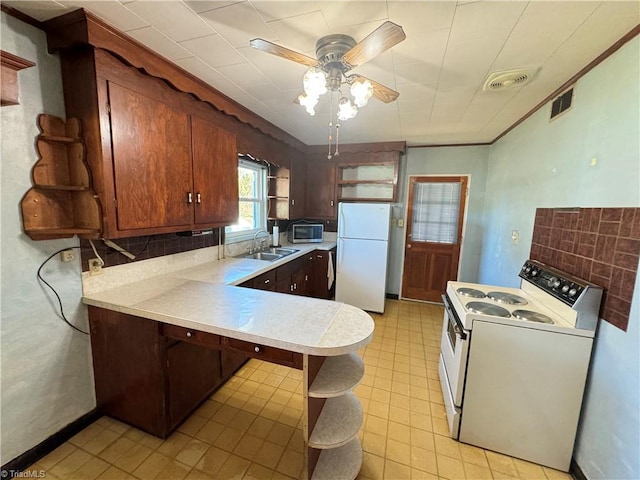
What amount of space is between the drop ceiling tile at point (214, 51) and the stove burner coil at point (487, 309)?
2.17m

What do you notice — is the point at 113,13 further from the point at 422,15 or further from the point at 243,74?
the point at 422,15

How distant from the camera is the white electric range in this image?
4.73 ft

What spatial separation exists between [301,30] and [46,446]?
2.75 meters

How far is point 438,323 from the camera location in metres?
3.39

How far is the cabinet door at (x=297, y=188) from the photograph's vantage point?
365cm

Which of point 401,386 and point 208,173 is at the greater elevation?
point 208,173

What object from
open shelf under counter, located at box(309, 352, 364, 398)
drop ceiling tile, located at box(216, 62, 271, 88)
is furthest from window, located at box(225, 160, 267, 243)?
open shelf under counter, located at box(309, 352, 364, 398)

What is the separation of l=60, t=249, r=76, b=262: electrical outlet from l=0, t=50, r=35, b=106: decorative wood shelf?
78cm

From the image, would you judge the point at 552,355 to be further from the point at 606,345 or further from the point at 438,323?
the point at 438,323

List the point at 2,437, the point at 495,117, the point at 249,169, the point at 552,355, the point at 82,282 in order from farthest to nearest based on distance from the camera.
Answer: the point at 249,169, the point at 495,117, the point at 82,282, the point at 552,355, the point at 2,437

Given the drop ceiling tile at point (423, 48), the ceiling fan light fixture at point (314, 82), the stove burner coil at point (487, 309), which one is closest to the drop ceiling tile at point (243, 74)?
the ceiling fan light fixture at point (314, 82)

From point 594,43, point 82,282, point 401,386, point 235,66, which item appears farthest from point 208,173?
point 594,43

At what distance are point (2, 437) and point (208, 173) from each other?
190 centimetres

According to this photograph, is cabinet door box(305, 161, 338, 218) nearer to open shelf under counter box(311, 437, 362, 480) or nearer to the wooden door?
the wooden door
